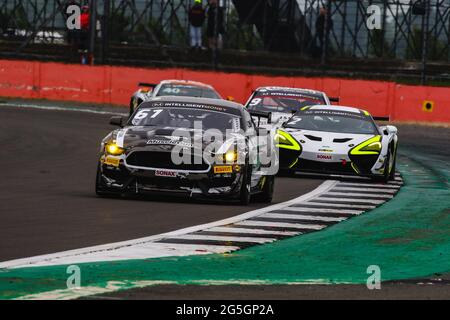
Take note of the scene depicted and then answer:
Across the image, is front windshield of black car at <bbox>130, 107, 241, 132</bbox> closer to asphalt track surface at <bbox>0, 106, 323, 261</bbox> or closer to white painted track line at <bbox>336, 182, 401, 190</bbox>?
asphalt track surface at <bbox>0, 106, 323, 261</bbox>

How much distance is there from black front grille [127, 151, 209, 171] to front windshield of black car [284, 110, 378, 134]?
646 centimetres

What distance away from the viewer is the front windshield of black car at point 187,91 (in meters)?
32.7

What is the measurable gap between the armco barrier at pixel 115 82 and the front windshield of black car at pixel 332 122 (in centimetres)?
1836

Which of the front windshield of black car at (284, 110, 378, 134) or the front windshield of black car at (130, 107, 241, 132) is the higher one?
the front windshield of black car at (130, 107, 241, 132)

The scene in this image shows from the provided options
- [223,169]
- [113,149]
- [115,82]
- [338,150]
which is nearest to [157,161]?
[113,149]

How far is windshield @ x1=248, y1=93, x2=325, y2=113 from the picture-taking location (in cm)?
2750

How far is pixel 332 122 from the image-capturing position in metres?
23.3

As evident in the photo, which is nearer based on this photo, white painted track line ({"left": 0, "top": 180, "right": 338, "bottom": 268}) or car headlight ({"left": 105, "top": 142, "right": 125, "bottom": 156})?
Answer: white painted track line ({"left": 0, "top": 180, "right": 338, "bottom": 268})

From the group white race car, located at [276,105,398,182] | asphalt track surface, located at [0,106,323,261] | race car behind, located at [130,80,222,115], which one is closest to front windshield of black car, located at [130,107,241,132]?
asphalt track surface, located at [0,106,323,261]

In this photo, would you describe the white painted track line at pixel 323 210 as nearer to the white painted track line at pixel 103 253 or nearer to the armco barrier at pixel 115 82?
the white painted track line at pixel 103 253

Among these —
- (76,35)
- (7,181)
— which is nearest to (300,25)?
(76,35)

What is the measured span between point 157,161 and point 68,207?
155 cm

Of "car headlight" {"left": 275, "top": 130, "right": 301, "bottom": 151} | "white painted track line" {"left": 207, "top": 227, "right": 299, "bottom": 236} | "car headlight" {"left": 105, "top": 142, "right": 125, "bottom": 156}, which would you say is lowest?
"car headlight" {"left": 275, "top": 130, "right": 301, "bottom": 151}
